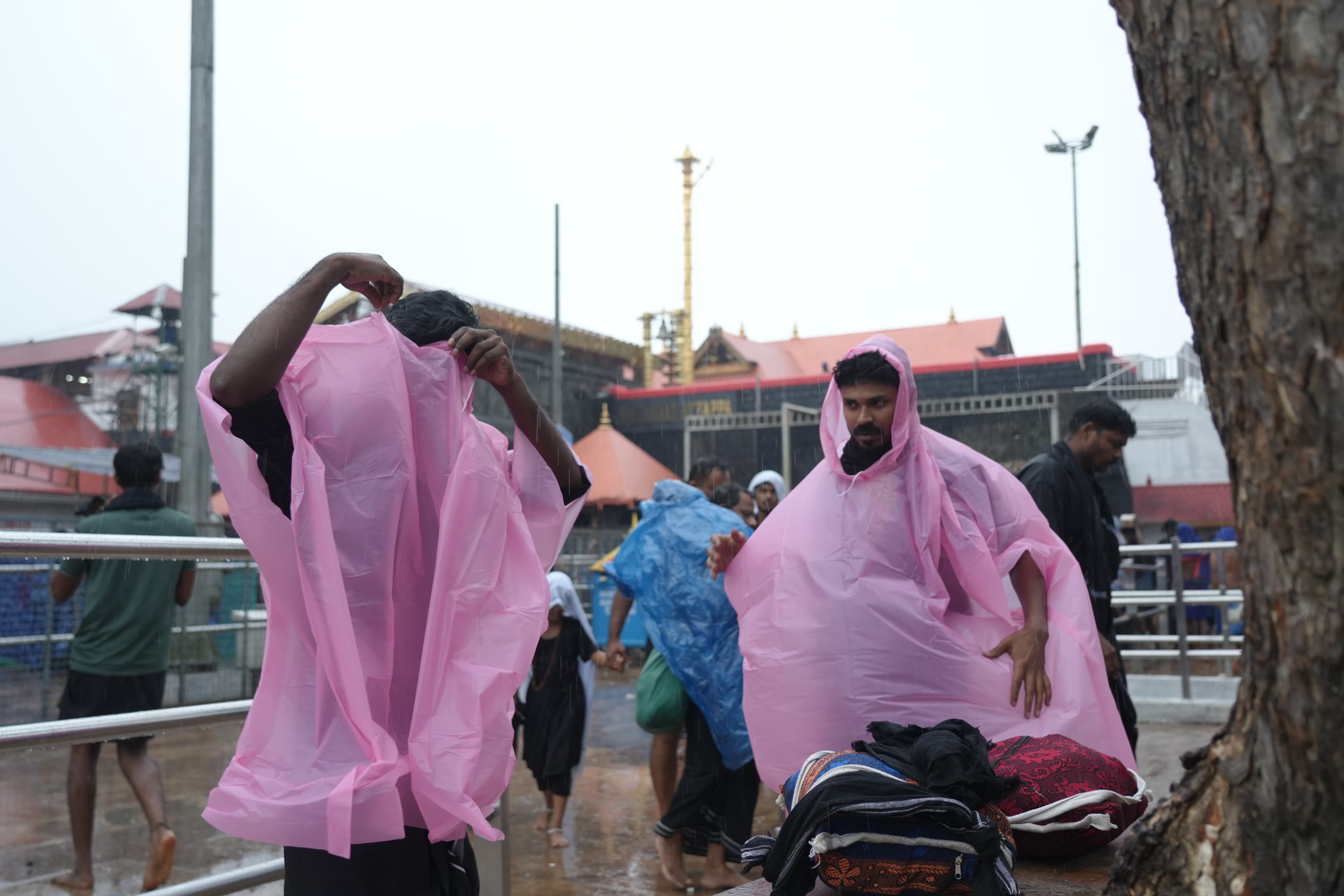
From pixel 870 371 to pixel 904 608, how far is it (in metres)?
0.63

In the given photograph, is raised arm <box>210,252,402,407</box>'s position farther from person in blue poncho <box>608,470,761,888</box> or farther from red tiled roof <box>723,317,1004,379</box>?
red tiled roof <box>723,317,1004,379</box>

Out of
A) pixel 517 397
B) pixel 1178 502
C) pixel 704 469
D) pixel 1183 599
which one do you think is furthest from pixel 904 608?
pixel 1178 502

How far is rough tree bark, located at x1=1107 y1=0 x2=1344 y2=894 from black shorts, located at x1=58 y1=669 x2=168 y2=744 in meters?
4.04

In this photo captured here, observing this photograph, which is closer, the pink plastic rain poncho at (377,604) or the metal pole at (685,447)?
the pink plastic rain poncho at (377,604)

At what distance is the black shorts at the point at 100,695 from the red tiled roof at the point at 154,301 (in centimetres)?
2270

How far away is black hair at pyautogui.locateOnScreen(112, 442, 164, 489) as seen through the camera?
167 inches

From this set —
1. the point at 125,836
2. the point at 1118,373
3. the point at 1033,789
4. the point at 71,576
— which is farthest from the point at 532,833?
the point at 1118,373

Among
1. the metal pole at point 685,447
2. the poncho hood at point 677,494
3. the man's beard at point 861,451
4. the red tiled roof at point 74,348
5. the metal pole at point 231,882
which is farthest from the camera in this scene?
the red tiled roof at point 74,348

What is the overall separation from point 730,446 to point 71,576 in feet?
68.0

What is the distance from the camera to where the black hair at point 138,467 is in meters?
4.24

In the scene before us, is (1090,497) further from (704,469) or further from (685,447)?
(685,447)

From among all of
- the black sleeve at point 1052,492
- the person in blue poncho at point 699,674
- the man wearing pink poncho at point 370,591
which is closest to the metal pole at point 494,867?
the man wearing pink poncho at point 370,591

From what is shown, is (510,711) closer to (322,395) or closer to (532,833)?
(322,395)

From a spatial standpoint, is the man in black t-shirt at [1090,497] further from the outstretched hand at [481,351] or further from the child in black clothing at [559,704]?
the child in black clothing at [559,704]
